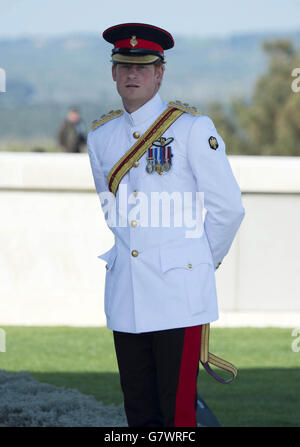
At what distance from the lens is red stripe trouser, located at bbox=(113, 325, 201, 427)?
4141mm

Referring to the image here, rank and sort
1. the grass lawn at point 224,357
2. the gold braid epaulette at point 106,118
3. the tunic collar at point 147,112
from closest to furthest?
the tunic collar at point 147,112 → the gold braid epaulette at point 106,118 → the grass lawn at point 224,357

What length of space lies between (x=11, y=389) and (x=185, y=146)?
9.81 ft

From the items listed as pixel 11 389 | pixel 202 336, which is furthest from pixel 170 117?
pixel 11 389

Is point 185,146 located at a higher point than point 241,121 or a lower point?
higher

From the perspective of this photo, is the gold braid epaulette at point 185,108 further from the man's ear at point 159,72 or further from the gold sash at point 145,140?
the man's ear at point 159,72

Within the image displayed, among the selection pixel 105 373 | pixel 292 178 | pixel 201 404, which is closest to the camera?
pixel 201 404

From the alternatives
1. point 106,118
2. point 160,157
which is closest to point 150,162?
point 160,157

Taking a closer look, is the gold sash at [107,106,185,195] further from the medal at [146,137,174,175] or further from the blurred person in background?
the blurred person in background

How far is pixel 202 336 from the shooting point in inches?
168

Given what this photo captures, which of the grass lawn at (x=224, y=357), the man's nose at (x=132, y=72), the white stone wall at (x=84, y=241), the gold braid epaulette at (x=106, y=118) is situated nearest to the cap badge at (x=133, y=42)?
the man's nose at (x=132, y=72)

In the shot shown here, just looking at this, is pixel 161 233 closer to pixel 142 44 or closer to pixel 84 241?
pixel 142 44

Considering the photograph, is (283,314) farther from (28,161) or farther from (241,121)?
(241,121)

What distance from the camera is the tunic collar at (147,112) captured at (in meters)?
4.26

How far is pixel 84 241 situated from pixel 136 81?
5.25 metres
